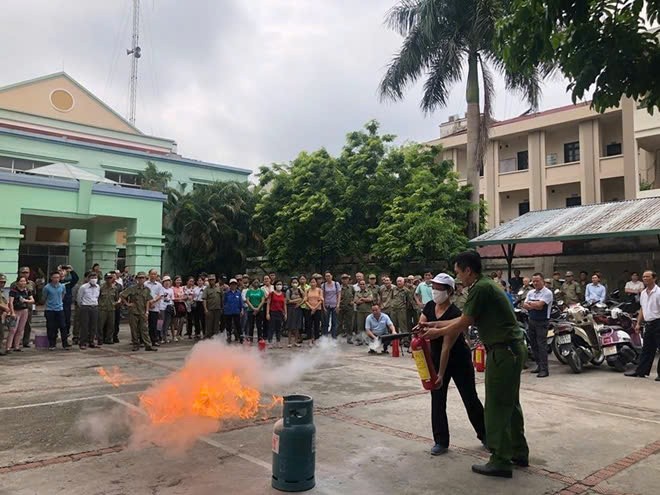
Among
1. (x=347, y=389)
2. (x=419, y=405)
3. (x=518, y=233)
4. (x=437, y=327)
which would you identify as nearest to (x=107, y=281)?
(x=347, y=389)

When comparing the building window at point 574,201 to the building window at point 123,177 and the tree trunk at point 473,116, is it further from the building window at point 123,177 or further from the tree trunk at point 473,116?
the building window at point 123,177

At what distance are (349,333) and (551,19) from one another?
37.1ft

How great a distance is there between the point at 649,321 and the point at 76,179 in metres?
18.2

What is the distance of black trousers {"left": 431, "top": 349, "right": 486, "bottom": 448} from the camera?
5.19 m

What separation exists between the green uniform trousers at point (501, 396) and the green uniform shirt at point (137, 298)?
9.84 m

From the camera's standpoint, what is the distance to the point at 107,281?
13.5 metres

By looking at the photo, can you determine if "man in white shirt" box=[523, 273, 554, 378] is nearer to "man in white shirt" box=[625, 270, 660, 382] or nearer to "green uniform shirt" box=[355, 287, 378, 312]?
"man in white shirt" box=[625, 270, 660, 382]

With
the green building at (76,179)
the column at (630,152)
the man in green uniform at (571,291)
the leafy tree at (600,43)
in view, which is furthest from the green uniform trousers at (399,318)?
the column at (630,152)

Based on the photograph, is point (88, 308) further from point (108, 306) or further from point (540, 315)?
point (540, 315)

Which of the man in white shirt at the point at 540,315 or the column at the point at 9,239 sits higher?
the column at the point at 9,239

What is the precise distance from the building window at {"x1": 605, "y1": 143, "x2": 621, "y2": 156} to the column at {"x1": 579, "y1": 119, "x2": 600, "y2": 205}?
92cm

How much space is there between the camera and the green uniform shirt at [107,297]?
13.3 m

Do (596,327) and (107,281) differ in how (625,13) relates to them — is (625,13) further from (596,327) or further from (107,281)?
(107,281)

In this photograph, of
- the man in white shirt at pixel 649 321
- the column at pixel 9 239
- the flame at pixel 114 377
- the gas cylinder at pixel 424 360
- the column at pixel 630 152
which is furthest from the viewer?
the column at pixel 630 152
